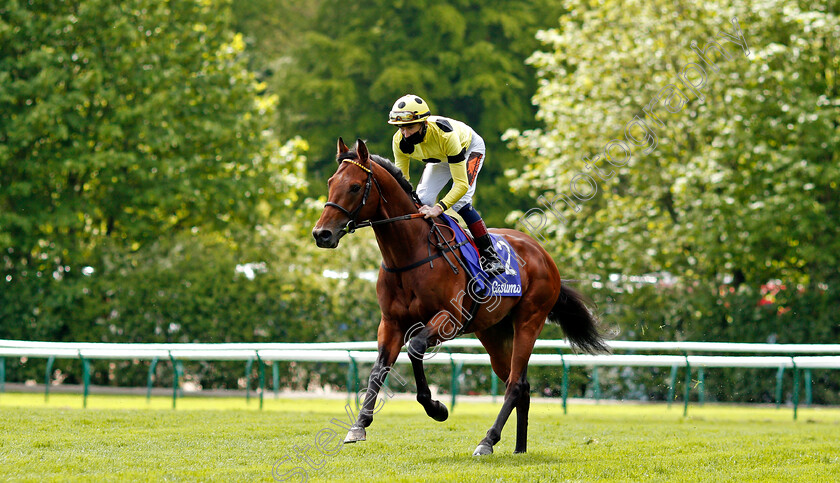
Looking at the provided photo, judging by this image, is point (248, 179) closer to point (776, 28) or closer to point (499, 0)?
point (776, 28)

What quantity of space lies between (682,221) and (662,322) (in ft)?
6.46

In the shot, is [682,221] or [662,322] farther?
[682,221]

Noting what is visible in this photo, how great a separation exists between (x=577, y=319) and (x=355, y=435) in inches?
121

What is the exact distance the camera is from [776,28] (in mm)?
15922

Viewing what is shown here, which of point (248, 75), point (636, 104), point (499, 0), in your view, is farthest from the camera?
point (499, 0)

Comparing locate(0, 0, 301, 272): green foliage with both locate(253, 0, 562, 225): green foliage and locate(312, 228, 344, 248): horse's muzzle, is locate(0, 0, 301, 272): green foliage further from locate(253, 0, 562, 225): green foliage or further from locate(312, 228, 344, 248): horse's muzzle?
locate(312, 228, 344, 248): horse's muzzle

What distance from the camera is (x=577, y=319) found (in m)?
8.87

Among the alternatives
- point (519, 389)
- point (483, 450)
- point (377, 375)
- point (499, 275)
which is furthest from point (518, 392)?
point (377, 375)

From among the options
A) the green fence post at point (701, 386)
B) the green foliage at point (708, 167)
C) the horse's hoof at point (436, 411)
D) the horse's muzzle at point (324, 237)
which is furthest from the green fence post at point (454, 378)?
the horse's muzzle at point (324, 237)

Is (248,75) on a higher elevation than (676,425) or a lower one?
higher

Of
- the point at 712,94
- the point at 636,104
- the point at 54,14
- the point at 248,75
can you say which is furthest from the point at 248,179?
the point at 712,94

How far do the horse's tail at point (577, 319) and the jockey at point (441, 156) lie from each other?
4.23ft

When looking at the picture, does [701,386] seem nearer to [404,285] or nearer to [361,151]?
[404,285]

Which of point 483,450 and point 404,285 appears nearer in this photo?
point 404,285
